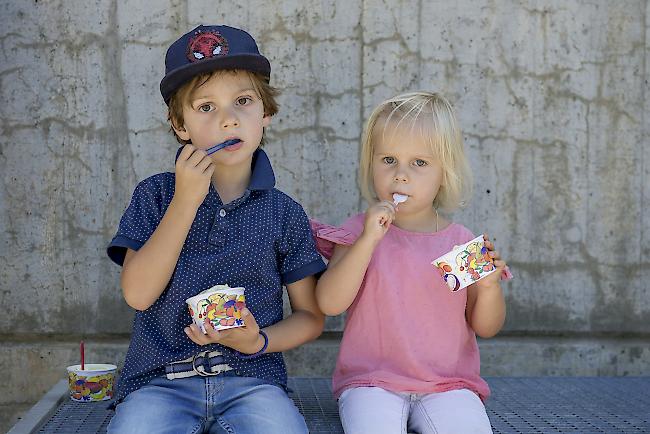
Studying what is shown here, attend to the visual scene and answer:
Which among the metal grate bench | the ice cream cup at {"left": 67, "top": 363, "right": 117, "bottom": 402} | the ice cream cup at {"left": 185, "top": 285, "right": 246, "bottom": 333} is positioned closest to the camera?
the ice cream cup at {"left": 185, "top": 285, "right": 246, "bottom": 333}

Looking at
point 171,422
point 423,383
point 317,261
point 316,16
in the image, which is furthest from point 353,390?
point 316,16

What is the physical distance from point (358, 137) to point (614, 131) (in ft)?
3.35

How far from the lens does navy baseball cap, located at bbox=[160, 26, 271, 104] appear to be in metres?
2.52

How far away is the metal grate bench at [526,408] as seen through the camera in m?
2.74

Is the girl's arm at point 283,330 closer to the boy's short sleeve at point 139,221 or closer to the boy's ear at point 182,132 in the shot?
the boy's short sleeve at point 139,221

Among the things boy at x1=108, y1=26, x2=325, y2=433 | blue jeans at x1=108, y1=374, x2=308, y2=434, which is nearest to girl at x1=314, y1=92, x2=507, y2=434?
boy at x1=108, y1=26, x2=325, y2=433

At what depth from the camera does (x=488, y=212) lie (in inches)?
145

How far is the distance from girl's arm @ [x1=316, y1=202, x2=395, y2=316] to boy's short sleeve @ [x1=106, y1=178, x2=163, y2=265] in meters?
0.51

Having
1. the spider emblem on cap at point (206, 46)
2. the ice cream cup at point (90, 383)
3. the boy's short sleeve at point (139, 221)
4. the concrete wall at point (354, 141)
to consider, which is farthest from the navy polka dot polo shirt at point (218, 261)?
the concrete wall at point (354, 141)

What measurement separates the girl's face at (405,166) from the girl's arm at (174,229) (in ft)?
1.77

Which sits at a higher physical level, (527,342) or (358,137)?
(358,137)

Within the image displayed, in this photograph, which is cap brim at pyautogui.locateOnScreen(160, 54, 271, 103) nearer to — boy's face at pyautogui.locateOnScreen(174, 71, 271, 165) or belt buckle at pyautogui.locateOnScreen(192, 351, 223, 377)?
boy's face at pyautogui.locateOnScreen(174, 71, 271, 165)

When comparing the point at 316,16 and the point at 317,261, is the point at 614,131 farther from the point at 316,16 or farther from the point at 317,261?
the point at 317,261

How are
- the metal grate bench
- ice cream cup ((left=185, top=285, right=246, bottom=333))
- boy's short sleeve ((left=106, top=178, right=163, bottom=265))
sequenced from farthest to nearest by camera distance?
the metal grate bench → boy's short sleeve ((left=106, top=178, right=163, bottom=265)) → ice cream cup ((left=185, top=285, right=246, bottom=333))
